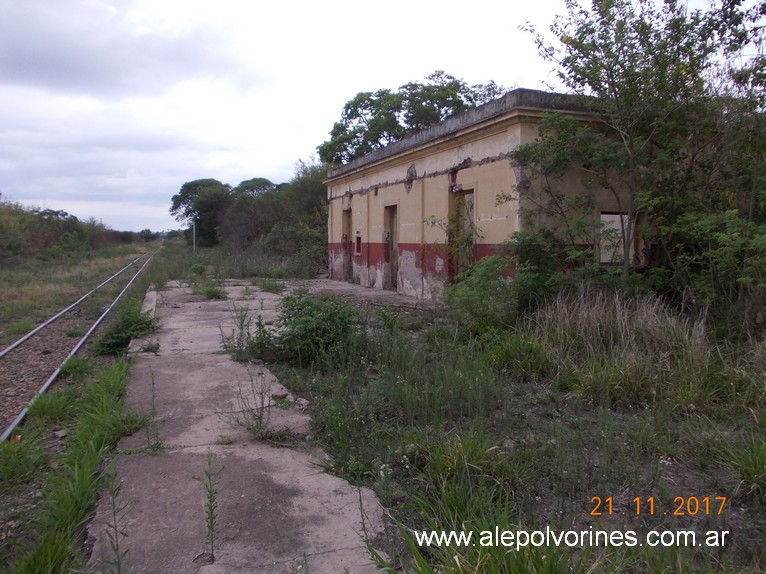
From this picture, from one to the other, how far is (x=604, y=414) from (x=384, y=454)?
5.09 ft

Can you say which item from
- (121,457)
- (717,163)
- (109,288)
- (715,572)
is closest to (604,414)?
(715,572)

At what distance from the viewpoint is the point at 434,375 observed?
5121 mm

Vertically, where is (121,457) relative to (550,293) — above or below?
below

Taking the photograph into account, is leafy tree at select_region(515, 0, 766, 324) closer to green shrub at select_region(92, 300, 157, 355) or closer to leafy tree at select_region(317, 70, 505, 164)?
green shrub at select_region(92, 300, 157, 355)

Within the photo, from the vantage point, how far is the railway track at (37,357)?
6082 millimetres

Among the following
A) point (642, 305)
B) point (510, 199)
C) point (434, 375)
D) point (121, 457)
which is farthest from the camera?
point (510, 199)

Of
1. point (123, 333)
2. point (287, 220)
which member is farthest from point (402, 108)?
point (123, 333)

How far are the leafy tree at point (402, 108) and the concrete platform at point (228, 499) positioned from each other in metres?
23.8

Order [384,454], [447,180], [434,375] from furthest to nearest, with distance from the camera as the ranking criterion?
[447,180], [434,375], [384,454]

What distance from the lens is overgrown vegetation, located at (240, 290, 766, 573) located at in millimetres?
2982

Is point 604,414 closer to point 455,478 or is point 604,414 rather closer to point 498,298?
point 455,478

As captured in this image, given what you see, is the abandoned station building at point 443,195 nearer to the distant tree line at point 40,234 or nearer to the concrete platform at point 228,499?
the concrete platform at point 228,499

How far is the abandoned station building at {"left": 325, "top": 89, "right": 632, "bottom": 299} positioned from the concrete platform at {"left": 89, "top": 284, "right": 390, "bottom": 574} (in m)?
4.79

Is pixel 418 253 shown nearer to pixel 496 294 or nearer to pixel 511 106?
pixel 511 106
